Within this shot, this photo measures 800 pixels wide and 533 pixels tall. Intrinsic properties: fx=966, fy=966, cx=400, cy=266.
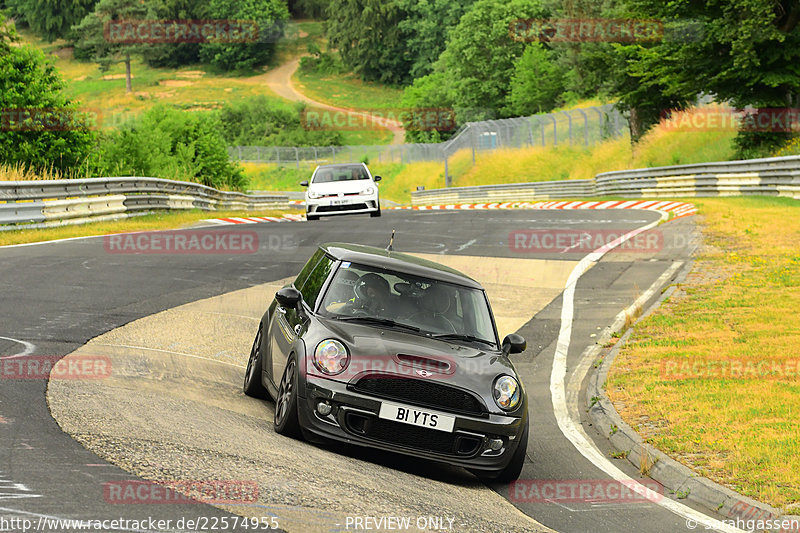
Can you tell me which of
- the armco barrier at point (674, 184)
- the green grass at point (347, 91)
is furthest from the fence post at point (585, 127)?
the green grass at point (347, 91)

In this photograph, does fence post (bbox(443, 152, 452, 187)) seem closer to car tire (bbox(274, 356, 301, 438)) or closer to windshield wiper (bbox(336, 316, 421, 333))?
windshield wiper (bbox(336, 316, 421, 333))

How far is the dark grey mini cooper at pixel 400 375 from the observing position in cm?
705

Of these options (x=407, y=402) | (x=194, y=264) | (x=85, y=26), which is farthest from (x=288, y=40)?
(x=407, y=402)

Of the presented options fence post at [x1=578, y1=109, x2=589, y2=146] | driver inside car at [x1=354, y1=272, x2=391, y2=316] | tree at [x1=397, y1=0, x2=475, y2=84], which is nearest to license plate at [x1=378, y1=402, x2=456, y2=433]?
driver inside car at [x1=354, y1=272, x2=391, y2=316]

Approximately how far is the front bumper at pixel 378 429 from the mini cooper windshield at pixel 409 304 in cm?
93

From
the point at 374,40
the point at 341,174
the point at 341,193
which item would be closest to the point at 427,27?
the point at 374,40

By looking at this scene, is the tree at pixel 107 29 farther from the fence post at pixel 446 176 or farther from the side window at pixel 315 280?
the side window at pixel 315 280

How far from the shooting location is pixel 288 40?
170 m

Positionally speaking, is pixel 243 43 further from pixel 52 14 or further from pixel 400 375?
pixel 400 375

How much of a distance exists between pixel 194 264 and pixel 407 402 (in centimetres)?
1104

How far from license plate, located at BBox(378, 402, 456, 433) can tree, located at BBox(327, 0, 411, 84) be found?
472 feet

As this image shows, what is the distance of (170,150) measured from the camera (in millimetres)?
36875

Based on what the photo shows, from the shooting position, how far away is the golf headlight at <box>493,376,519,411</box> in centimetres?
732

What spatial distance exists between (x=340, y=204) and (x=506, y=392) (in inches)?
853
